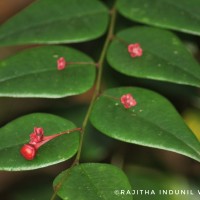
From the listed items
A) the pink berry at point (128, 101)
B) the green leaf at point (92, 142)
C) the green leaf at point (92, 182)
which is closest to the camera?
the green leaf at point (92, 182)

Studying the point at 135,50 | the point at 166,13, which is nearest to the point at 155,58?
the point at 135,50

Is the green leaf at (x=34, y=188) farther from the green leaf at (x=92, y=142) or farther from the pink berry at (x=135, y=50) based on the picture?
the pink berry at (x=135, y=50)

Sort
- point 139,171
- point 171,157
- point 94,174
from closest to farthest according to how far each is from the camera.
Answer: point 94,174, point 139,171, point 171,157

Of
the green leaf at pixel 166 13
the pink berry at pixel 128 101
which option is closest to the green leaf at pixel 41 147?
the pink berry at pixel 128 101

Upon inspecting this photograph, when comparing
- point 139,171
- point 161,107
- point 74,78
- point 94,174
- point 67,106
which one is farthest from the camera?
point 67,106

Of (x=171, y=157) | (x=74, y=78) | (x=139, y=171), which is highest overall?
(x=74, y=78)

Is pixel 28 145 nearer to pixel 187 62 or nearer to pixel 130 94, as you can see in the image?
pixel 130 94

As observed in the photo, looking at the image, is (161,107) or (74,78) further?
(74,78)

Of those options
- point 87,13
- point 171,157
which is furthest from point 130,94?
point 171,157
